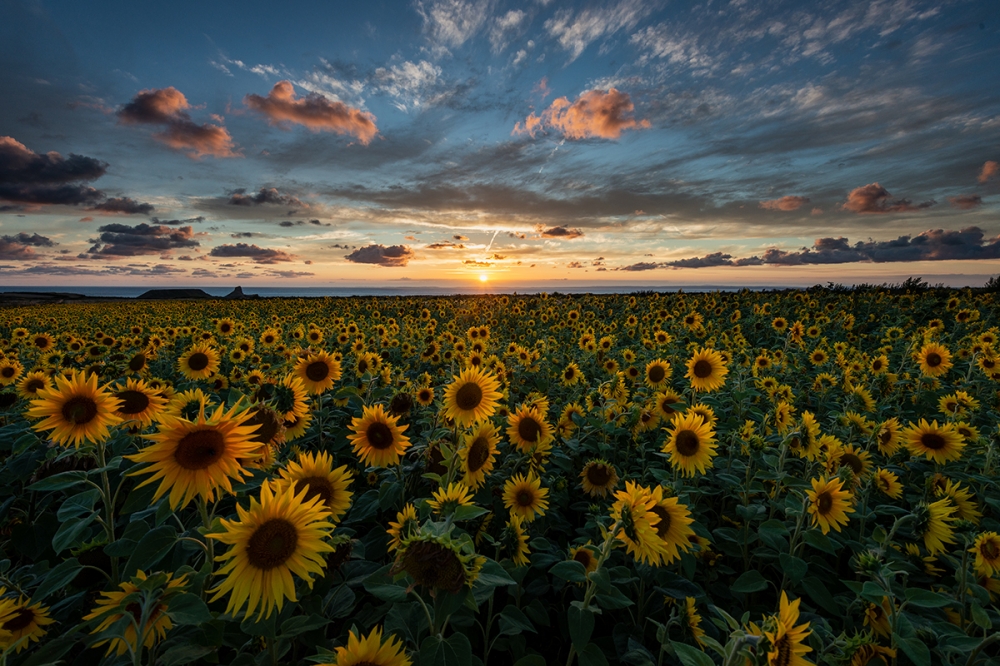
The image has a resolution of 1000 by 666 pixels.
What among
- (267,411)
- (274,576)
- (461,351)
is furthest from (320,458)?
(461,351)

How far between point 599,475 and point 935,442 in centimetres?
335

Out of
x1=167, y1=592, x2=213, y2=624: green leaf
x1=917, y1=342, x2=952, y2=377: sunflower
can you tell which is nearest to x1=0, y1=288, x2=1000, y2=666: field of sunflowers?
x1=167, y1=592, x2=213, y2=624: green leaf

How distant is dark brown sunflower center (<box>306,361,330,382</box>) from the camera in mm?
4332

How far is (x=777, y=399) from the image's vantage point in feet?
18.3

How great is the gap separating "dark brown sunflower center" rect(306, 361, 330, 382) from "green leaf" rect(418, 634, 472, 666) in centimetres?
320

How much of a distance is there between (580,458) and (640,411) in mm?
929

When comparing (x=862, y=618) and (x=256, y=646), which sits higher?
(x=256, y=646)

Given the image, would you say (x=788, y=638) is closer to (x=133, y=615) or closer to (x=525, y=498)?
(x=525, y=498)

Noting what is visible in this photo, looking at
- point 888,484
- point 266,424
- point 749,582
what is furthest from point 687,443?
point 266,424

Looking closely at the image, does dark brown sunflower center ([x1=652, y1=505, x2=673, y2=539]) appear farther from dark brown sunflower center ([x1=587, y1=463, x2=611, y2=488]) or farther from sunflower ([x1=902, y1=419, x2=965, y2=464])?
sunflower ([x1=902, y1=419, x2=965, y2=464])

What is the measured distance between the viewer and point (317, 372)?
4348 mm

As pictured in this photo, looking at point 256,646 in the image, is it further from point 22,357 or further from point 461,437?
point 22,357

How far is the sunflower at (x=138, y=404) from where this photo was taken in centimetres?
299

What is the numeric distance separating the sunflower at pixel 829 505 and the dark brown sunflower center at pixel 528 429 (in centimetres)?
191
